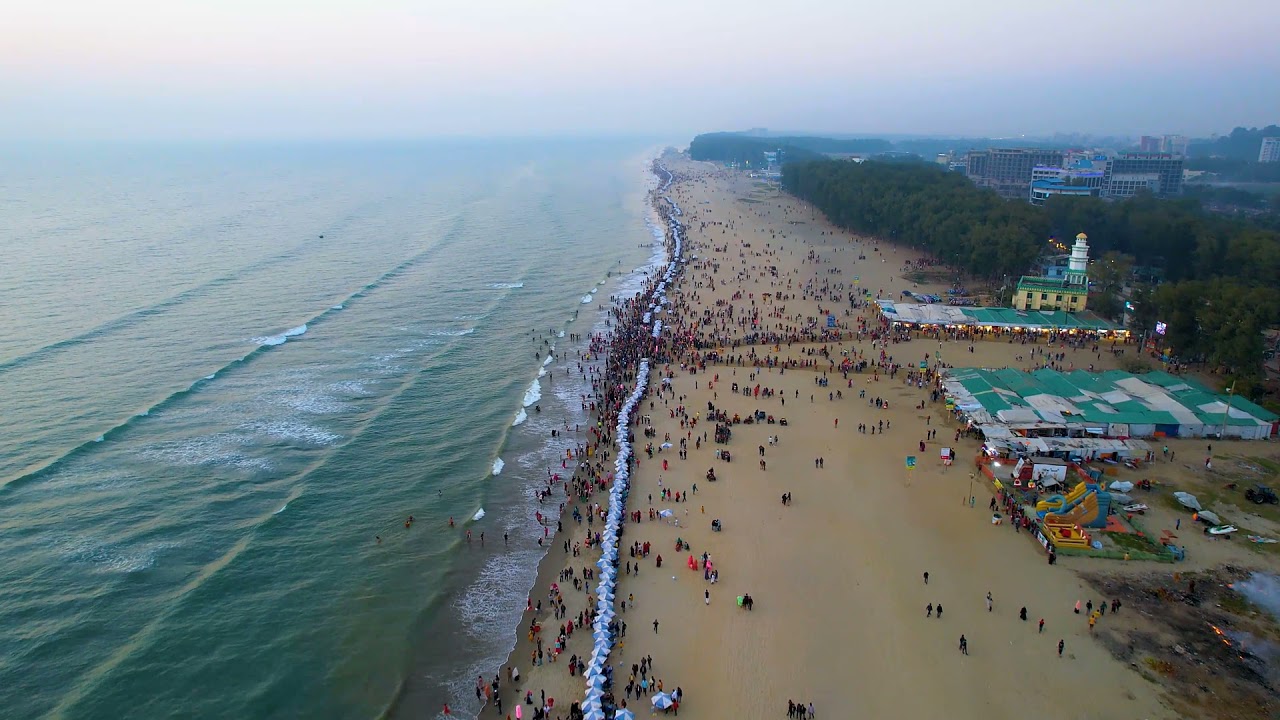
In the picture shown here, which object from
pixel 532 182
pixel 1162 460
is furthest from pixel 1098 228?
pixel 532 182

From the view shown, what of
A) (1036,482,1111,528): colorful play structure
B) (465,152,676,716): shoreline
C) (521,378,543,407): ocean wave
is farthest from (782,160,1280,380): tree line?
(521,378,543,407): ocean wave

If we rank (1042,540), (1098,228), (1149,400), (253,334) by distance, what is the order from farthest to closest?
(1098,228)
(253,334)
(1149,400)
(1042,540)

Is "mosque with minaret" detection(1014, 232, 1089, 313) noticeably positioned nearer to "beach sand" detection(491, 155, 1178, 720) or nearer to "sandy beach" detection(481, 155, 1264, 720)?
"sandy beach" detection(481, 155, 1264, 720)

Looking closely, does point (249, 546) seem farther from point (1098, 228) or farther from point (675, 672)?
point (1098, 228)

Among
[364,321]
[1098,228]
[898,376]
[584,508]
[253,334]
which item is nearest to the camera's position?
[584,508]

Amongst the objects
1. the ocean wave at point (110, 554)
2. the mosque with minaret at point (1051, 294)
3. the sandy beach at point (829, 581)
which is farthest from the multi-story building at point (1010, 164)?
the ocean wave at point (110, 554)
